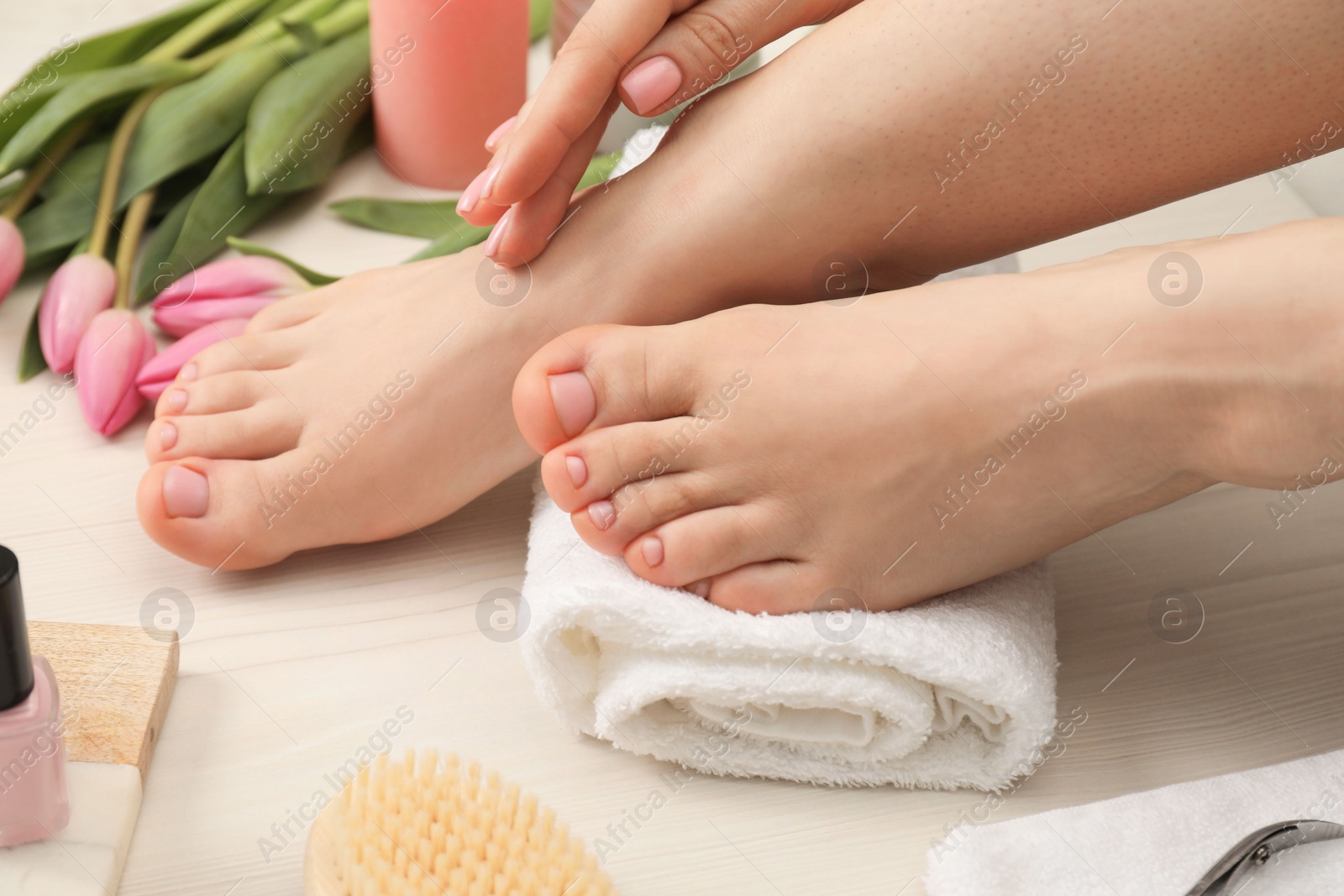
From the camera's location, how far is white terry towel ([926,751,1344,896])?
0.61 metres

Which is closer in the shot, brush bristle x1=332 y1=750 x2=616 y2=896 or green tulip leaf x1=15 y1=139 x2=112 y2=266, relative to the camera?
brush bristle x1=332 y1=750 x2=616 y2=896

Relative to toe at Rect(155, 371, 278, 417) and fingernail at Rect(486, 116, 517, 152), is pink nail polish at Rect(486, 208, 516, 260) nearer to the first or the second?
fingernail at Rect(486, 116, 517, 152)

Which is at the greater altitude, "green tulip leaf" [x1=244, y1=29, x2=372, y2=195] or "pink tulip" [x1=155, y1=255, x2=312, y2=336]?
"green tulip leaf" [x1=244, y1=29, x2=372, y2=195]

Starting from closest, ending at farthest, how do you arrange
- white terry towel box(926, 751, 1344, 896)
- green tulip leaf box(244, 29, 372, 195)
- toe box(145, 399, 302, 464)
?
white terry towel box(926, 751, 1344, 896)
toe box(145, 399, 302, 464)
green tulip leaf box(244, 29, 372, 195)

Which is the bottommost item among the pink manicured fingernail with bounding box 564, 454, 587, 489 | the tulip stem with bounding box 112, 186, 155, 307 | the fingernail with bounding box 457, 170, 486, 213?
the pink manicured fingernail with bounding box 564, 454, 587, 489

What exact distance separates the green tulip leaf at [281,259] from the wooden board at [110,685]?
1.28 feet

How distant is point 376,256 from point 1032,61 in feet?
2.01

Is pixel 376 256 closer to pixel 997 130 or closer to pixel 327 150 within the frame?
pixel 327 150

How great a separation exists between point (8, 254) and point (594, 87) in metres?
0.53

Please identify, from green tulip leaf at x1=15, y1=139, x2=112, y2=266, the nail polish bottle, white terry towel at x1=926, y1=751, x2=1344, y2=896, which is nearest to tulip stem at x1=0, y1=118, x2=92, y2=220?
green tulip leaf at x1=15, y1=139, x2=112, y2=266

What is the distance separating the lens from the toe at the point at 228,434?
827mm

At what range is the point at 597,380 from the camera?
74 centimetres

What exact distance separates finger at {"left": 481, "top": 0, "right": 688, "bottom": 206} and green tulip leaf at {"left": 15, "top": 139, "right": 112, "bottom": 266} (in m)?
0.45

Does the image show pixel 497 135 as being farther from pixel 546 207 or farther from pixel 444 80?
pixel 444 80
